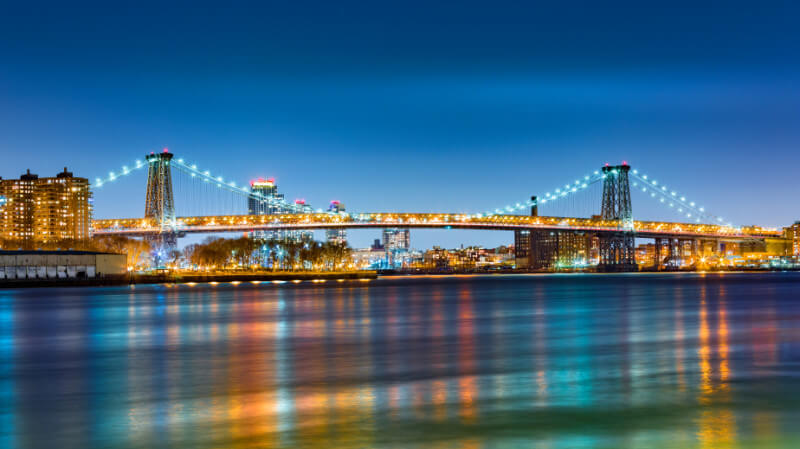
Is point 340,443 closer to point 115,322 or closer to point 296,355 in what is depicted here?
point 296,355

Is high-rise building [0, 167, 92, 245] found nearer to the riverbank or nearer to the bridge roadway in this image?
the bridge roadway

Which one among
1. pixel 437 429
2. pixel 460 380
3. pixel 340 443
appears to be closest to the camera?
pixel 340 443

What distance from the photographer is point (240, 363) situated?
17.4 meters

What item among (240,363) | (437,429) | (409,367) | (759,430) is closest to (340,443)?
(437,429)

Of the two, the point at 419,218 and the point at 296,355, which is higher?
the point at 419,218

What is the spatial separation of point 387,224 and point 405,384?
86473mm

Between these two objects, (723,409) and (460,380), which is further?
(460,380)

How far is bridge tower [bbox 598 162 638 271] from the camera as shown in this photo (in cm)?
11569

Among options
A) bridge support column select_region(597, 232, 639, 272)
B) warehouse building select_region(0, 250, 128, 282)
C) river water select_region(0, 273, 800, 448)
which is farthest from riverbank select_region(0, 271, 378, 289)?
river water select_region(0, 273, 800, 448)

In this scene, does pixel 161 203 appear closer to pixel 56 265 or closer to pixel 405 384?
pixel 56 265

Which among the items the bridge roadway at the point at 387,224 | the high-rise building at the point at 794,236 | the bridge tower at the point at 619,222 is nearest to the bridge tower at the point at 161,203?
the bridge roadway at the point at 387,224

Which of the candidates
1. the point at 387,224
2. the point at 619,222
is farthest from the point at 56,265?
the point at 619,222

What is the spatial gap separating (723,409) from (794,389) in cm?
224

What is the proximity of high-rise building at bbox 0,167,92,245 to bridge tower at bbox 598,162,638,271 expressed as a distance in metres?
89.6
